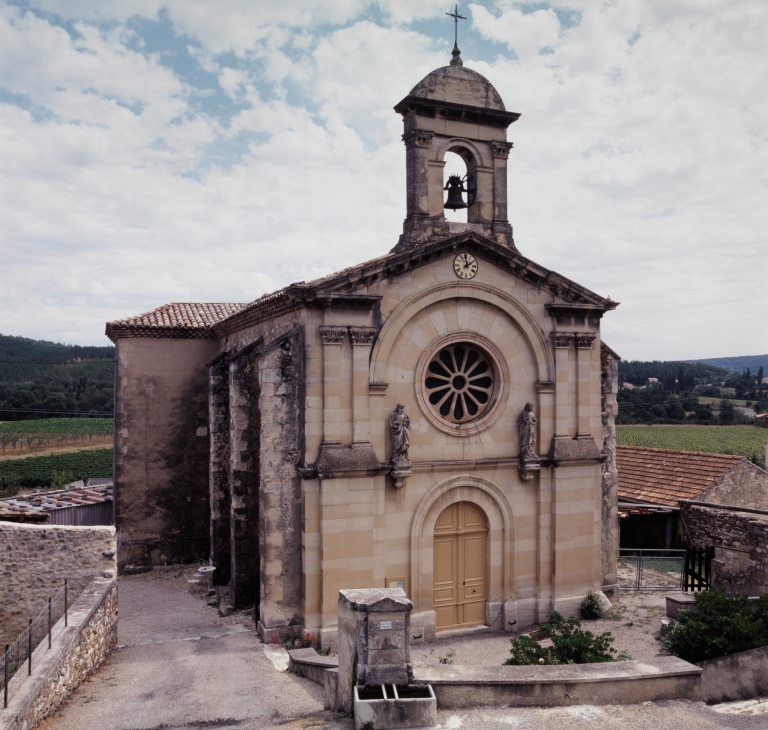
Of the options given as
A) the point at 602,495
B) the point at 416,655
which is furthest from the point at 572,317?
the point at 416,655

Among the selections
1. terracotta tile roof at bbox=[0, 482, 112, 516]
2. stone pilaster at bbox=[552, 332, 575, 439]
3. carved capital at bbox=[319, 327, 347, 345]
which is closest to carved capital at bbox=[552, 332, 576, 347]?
stone pilaster at bbox=[552, 332, 575, 439]

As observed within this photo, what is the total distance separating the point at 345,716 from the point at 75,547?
7.48 m

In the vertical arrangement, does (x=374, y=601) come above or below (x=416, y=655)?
above

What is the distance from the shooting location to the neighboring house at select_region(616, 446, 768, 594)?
16062 mm

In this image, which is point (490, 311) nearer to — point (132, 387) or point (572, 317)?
point (572, 317)

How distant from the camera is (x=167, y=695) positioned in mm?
10031

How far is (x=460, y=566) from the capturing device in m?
14.2

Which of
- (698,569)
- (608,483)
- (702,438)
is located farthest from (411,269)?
(702,438)

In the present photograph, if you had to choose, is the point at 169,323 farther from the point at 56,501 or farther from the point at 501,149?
the point at 501,149

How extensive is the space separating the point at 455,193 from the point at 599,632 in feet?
31.1

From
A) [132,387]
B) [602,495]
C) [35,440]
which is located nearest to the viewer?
[602,495]

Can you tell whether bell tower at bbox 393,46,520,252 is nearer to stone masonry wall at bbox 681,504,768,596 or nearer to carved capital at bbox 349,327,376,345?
carved capital at bbox 349,327,376,345

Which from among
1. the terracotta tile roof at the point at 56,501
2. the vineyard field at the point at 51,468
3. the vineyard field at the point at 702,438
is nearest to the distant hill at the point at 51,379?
the vineyard field at the point at 51,468

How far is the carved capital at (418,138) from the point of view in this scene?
14.2 metres
